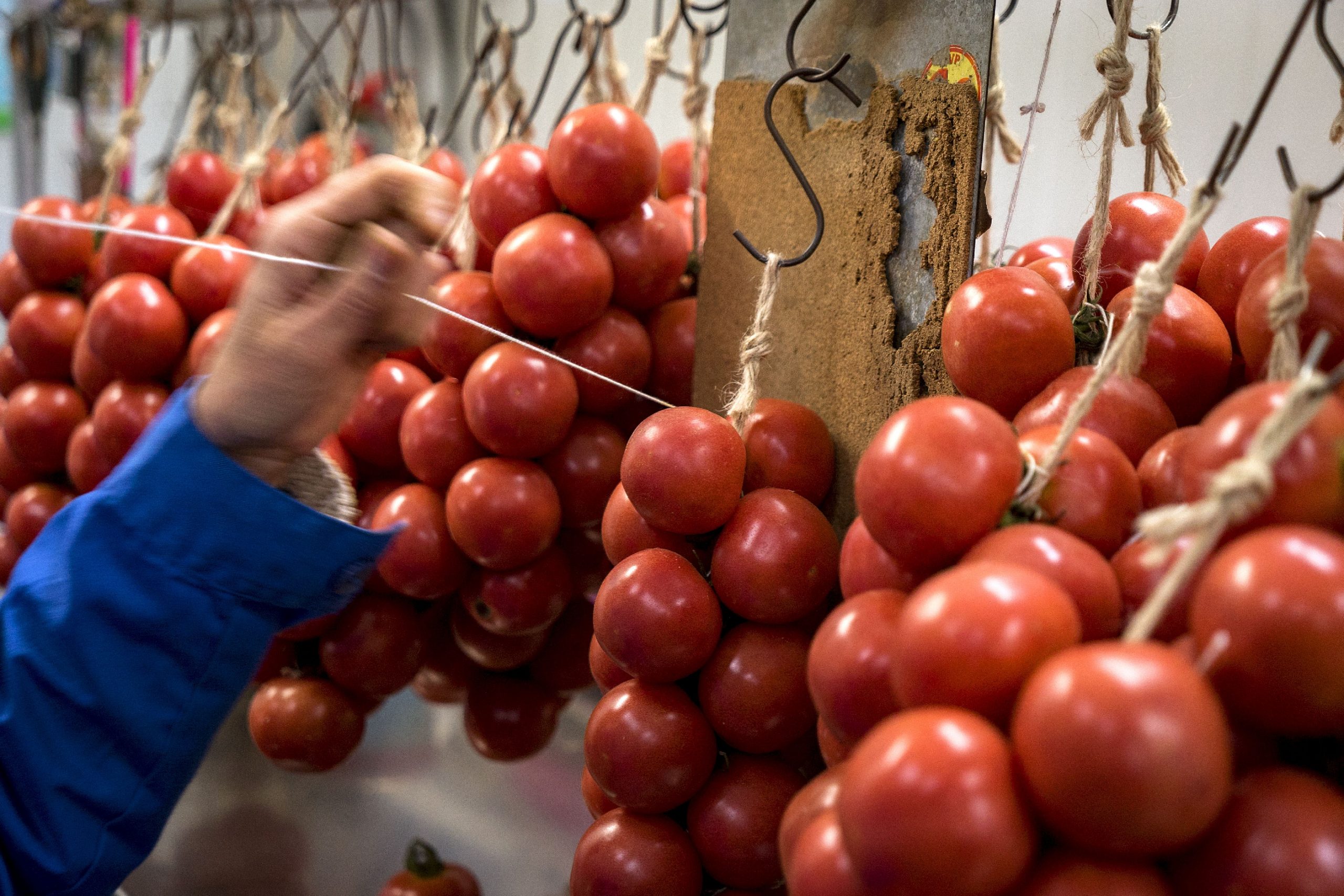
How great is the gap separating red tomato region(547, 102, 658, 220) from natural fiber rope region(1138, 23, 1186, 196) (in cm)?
30

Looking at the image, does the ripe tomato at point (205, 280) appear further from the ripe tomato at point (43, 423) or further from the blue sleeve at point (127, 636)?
the blue sleeve at point (127, 636)

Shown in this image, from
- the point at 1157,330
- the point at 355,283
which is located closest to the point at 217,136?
the point at 355,283

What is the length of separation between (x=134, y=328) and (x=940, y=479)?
2.47 feet

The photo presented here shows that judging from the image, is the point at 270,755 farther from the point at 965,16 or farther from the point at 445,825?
the point at 965,16

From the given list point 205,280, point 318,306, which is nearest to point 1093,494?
point 318,306

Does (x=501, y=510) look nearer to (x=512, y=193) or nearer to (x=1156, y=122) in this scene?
A: (x=512, y=193)

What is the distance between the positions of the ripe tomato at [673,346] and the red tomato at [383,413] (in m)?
0.18

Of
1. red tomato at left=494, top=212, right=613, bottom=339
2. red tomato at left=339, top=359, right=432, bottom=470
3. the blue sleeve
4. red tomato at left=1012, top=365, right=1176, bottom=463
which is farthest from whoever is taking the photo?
red tomato at left=339, top=359, right=432, bottom=470

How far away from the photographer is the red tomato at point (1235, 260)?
1.39ft

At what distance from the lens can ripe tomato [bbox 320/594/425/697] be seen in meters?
0.75

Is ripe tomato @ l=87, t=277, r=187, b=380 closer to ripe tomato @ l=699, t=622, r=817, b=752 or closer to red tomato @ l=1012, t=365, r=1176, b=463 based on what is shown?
ripe tomato @ l=699, t=622, r=817, b=752

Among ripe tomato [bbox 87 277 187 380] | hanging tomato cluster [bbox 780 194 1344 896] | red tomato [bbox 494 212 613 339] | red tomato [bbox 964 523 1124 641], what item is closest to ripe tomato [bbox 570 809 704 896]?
hanging tomato cluster [bbox 780 194 1344 896]

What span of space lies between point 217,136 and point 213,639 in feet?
4.63

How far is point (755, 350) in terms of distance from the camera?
0.51m
